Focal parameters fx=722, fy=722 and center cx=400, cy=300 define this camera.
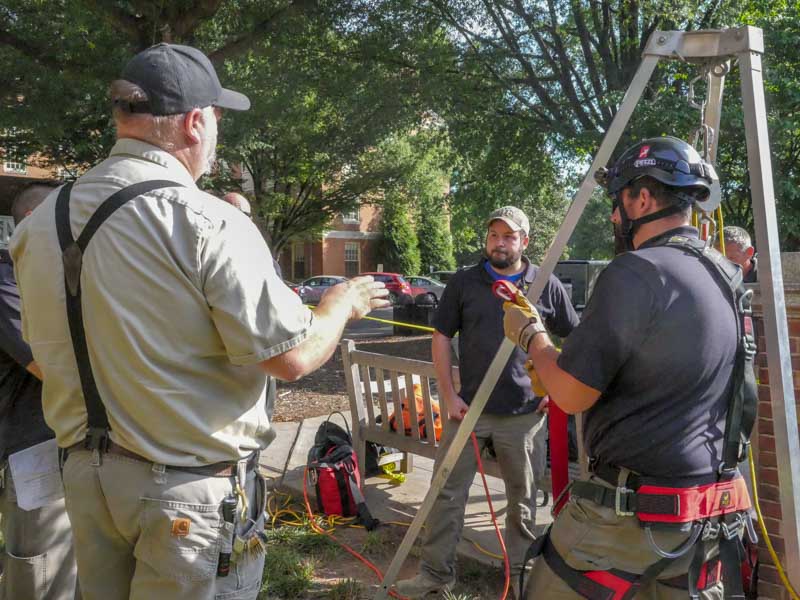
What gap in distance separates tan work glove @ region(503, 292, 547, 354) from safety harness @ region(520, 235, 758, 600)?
1.52ft

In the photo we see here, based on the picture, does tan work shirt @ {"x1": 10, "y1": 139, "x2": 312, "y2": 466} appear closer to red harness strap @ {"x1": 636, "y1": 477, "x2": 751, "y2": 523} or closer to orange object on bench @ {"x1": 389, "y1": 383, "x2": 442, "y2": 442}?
red harness strap @ {"x1": 636, "y1": 477, "x2": 751, "y2": 523}

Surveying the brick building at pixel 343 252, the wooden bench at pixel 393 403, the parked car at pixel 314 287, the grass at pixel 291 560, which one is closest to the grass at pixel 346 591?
the grass at pixel 291 560

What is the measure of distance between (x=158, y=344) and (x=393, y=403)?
3.54 m

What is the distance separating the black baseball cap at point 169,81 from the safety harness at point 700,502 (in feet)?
4.57

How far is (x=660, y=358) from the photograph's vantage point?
201 centimetres

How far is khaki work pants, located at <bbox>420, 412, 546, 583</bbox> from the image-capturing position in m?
3.82

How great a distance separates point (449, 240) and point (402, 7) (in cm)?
3380

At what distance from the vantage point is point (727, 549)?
218cm

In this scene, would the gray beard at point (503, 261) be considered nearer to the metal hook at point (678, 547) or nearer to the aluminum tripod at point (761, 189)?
the aluminum tripod at point (761, 189)

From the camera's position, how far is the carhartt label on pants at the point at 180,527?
5.73 ft

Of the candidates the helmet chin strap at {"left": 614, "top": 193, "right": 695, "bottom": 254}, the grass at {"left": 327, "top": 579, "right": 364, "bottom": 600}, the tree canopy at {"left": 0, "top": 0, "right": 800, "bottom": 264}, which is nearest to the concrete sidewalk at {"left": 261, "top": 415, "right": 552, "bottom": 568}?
the grass at {"left": 327, "top": 579, "right": 364, "bottom": 600}

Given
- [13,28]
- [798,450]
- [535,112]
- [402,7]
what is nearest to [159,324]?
[798,450]

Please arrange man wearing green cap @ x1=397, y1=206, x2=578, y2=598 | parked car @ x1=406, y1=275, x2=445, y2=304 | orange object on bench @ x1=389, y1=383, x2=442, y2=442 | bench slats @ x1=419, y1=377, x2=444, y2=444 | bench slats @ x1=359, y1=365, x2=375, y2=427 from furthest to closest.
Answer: parked car @ x1=406, y1=275, x2=445, y2=304 → bench slats @ x1=359, y1=365, x2=375, y2=427 → orange object on bench @ x1=389, y1=383, x2=442, y2=442 → bench slats @ x1=419, y1=377, x2=444, y2=444 → man wearing green cap @ x1=397, y1=206, x2=578, y2=598

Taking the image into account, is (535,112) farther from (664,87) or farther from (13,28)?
(13,28)
